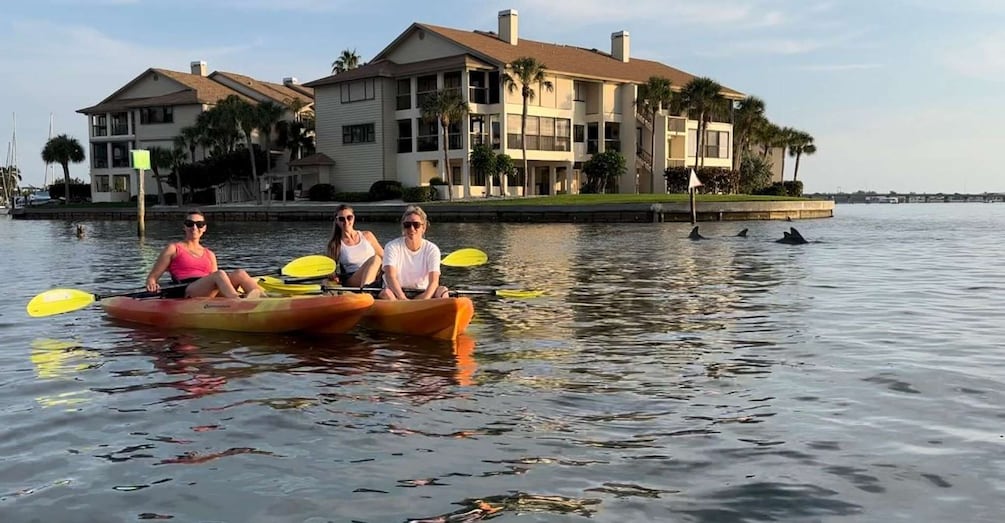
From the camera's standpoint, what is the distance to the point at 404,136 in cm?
6384

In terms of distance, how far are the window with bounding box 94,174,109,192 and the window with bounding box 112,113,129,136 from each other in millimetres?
4362

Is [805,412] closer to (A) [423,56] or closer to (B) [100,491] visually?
(B) [100,491]

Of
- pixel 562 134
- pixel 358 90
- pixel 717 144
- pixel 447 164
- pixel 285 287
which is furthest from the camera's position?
pixel 717 144

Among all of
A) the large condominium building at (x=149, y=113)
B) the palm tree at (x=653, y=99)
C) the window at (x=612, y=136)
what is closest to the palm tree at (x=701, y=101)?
the palm tree at (x=653, y=99)

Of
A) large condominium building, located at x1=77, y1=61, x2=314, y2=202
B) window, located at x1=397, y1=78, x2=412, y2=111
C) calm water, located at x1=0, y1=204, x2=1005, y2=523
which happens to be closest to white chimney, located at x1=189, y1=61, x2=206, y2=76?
large condominium building, located at x1=77, y1=61, x2=314, y2=202

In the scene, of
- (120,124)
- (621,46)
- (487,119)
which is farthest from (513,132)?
(120,124)

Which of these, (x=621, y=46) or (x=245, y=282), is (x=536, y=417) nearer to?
(x=245, y=282)

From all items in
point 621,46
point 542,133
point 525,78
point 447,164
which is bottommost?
point 447,164

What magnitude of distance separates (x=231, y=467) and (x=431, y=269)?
5.24 m

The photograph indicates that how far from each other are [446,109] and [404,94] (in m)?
8.01

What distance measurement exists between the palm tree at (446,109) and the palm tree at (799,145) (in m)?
41.3

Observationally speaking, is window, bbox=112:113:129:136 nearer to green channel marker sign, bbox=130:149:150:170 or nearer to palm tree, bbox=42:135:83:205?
palm tree, bbox=42:135:83:205

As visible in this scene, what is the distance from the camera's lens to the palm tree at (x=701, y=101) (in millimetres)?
63594

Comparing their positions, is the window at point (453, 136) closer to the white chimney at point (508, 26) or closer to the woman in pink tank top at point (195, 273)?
the white chimney at point (508, 26)
